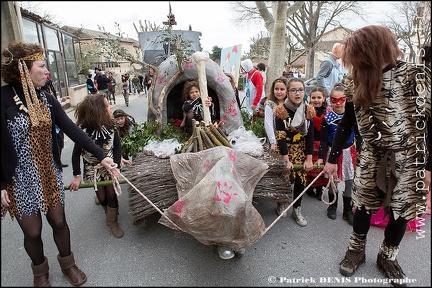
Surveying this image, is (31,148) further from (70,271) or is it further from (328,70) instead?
(328,70)

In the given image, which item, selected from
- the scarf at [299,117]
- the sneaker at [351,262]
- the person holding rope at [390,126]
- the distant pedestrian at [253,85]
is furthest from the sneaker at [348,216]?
the distant pedestrian at [253,85]

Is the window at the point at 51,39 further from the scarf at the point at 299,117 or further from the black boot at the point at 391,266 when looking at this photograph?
the black boot at the point at 391,266

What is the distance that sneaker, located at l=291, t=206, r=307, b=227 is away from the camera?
3062mm

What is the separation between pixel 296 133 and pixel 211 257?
155 cm

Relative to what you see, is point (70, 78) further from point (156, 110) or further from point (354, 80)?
point (354, 80)

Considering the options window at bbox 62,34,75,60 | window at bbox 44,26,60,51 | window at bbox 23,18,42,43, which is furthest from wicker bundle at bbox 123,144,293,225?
window at bbox 62,34,75,60

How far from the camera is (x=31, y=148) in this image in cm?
184

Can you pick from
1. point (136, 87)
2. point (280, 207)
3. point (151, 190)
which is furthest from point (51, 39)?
point (280, 207)

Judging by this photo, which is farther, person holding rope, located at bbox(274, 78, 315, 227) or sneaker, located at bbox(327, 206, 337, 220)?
sneaker, located at bbox(327, 206, 337, 220)

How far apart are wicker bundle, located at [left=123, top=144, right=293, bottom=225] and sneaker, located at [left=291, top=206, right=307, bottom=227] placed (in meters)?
0.37

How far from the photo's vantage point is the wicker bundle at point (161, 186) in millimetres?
2541

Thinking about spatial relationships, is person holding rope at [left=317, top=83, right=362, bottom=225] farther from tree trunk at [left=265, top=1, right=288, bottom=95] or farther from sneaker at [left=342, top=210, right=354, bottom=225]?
tree trunk at [left=265, top=1, right=288, bottom=95]

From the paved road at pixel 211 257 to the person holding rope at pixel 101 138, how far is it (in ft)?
0.86

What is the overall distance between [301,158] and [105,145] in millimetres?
2094
